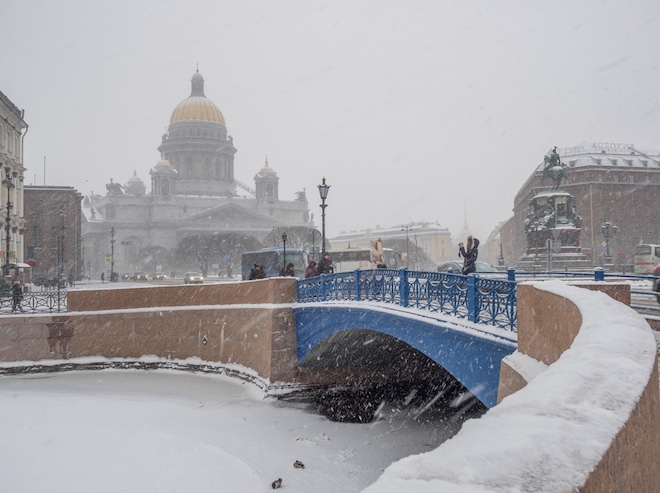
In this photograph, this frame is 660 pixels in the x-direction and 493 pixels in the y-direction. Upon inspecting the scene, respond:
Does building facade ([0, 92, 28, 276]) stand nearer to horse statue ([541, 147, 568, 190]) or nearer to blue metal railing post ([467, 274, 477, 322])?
horse statue ([541, 147, 568, 190])

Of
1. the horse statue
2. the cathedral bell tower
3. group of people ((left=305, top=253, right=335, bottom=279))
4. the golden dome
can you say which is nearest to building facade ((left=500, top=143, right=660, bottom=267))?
the horse statue

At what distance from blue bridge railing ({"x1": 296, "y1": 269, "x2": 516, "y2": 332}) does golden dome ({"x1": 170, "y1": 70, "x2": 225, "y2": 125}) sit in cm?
8625

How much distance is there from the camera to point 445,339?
10.8 metres

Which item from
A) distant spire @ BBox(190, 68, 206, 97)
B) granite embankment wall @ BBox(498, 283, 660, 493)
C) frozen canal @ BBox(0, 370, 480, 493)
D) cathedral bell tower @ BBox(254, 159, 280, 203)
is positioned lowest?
frozen canal @ BBox(0, 370, 480, 493)

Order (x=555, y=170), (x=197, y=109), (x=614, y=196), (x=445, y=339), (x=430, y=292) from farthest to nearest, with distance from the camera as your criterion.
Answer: (x=197, y=109) → (x=614, y=196) → (x=555, y=170) → (x=430, y=292) → (x=445, y=339)

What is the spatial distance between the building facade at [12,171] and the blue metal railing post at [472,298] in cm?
3118

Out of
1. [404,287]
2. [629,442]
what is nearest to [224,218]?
[404,287]

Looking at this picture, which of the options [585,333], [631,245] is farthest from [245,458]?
[631,245]

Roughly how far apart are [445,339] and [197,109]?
315ft

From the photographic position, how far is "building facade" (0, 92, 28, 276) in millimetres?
36500

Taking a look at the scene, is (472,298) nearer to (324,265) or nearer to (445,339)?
(445,339)

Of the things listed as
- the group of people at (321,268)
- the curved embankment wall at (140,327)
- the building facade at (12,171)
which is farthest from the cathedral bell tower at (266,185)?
the group of people at (321,268)

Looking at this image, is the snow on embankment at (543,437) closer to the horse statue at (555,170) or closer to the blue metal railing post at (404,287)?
the blue metal railing post at (404,287)

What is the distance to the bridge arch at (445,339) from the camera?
366 inches
